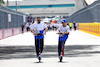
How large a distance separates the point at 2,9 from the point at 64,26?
82.2 ft

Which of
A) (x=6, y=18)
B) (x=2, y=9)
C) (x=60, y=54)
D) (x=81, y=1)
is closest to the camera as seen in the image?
(x=60, y=54)

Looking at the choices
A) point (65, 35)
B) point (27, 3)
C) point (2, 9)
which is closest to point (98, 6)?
point (2, 9)

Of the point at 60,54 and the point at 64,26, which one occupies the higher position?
the point at 64,26

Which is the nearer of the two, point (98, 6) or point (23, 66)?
point (23, 66)

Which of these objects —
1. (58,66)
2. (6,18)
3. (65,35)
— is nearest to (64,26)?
(65,35)

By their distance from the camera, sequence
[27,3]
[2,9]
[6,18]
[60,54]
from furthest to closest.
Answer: [27,3] < [6,18] < [2,9] < [60,54]

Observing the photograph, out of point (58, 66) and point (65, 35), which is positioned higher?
point (65, 35)

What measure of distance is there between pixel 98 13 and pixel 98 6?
918 millimetres

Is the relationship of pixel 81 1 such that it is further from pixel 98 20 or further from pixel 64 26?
pixel 64 26

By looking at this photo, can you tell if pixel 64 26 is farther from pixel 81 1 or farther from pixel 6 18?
pixel 81 1

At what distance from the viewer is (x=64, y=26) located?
40.4 ft

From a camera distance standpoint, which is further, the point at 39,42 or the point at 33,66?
the point at 39,42

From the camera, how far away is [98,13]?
36.6m

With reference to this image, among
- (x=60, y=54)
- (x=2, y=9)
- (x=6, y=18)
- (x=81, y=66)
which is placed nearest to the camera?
(x=81, y=66)
